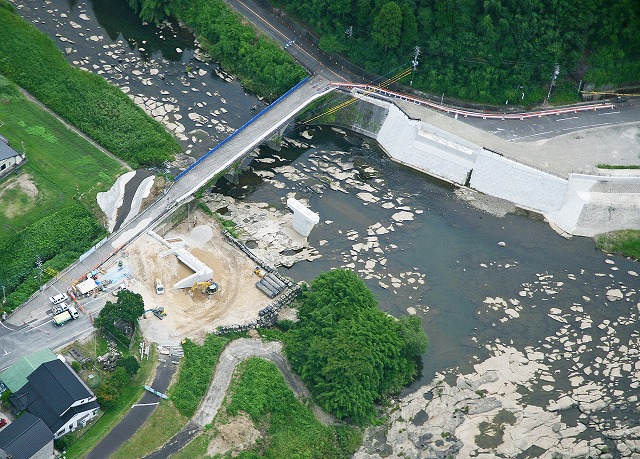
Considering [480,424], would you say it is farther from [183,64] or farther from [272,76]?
[183,64]

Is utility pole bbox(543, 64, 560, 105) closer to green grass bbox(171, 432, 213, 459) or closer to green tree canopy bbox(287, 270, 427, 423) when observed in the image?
green tree canopy bbox(287, 270, 427, 423)

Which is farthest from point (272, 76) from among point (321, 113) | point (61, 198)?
point (61, 198)

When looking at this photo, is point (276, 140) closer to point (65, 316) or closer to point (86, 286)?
point (86, 286)

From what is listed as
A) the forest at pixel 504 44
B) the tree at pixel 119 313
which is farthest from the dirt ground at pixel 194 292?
the forest at pixel 504 44

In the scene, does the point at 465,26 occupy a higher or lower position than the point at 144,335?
higher

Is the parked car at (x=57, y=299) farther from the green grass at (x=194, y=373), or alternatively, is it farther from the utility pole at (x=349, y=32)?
the utility pole at (x=349, y=32)

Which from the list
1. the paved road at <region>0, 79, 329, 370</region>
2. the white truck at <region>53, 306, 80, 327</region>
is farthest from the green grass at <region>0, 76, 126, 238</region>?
the white truck at <region>53, 306, 80, 327</region>
